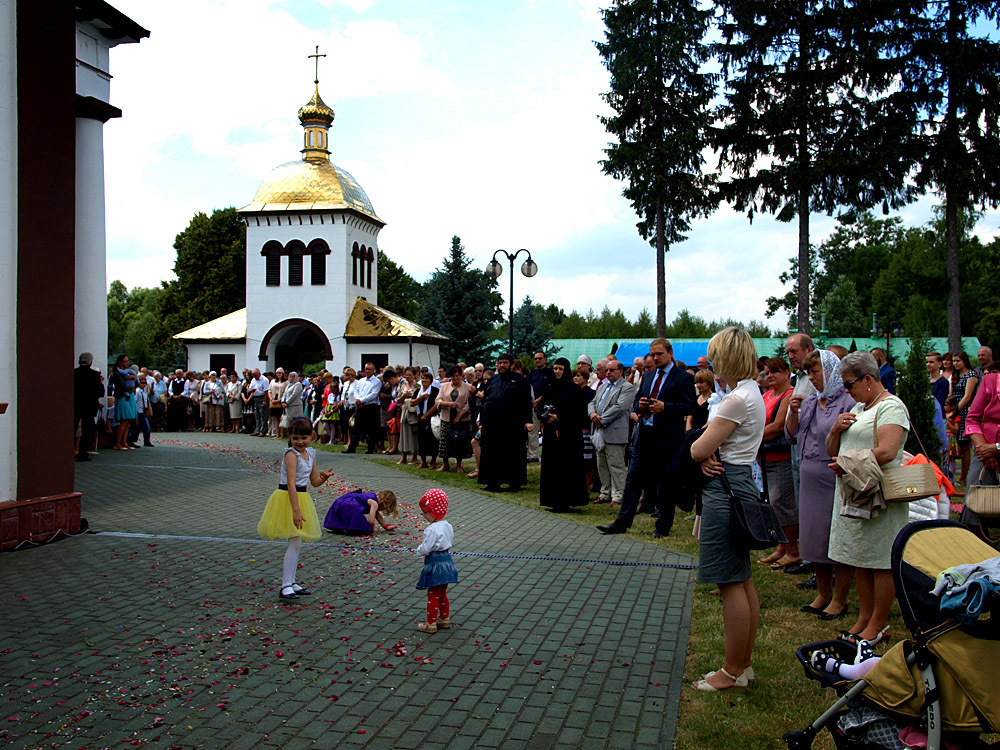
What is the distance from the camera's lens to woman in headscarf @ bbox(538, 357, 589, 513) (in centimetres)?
1149

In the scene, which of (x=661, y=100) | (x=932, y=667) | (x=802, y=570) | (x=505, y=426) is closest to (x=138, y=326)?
(x=661, y=100)

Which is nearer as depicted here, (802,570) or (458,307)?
(802,570)

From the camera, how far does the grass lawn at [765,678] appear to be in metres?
4.29

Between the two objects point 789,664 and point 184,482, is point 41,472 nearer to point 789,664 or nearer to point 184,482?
point 184,482

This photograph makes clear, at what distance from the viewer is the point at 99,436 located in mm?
19219

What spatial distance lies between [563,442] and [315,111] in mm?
36883

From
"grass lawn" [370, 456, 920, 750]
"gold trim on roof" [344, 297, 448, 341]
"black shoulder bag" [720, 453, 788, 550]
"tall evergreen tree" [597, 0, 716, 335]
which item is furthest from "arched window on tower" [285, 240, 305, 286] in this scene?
"black shoulder bag" [720, 453, 788, 550]

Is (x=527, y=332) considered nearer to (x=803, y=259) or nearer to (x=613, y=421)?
(x=803, y=259)

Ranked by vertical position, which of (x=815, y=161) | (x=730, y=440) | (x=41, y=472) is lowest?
(x=41, y=472)

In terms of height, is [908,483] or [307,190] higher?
[307,190]

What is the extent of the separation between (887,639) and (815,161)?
87.7 feet

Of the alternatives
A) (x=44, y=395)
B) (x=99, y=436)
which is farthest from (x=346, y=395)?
(x=44, y=395)

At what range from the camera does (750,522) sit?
15.5ft

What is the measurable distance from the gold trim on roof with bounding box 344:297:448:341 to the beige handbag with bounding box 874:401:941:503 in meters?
34.3
